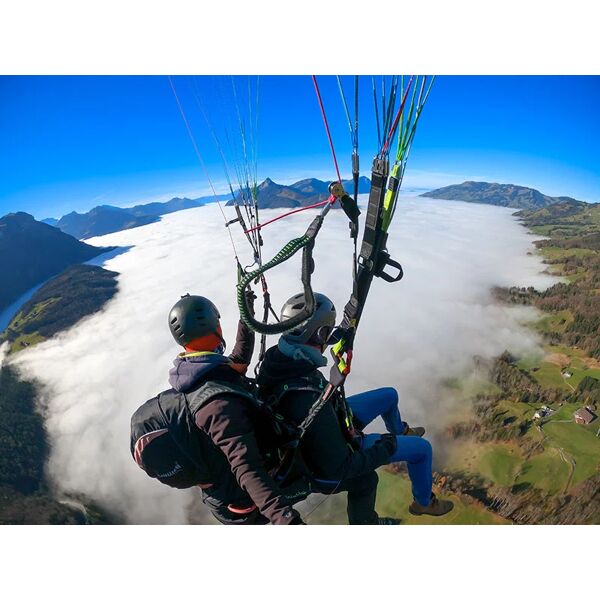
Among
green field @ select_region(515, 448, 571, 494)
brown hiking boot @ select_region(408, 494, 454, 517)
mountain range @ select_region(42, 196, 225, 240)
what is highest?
mountain range @ select_region(42, 196, 225, 240)

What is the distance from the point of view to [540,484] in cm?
1602

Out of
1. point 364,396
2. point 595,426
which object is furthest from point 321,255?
point 364,396

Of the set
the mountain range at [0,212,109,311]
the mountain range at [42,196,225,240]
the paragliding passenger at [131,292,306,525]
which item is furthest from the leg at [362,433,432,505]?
the mountain range at [42,196,225,240]

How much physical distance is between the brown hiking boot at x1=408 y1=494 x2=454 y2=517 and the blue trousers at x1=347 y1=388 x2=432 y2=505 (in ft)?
0.15

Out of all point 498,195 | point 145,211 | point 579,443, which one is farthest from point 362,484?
point 498,195

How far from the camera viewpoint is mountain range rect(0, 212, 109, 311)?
50.4 meters

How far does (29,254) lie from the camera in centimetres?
5347

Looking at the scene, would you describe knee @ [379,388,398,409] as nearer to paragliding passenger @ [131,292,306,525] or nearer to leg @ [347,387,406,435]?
leg @ [347,387,406,435]

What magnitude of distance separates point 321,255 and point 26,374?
3731 centimetres

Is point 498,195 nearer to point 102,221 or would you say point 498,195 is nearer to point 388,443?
point 102,221

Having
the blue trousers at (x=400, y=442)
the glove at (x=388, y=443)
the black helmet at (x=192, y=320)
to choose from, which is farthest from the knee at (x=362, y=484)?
the black helmet at (x=192, y=320)

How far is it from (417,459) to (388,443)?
1.54 feet

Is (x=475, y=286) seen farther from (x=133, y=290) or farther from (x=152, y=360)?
(x=133, y=290)

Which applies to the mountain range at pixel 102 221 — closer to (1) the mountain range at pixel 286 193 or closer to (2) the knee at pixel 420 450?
(1) the mountain range at pixel 286 193
